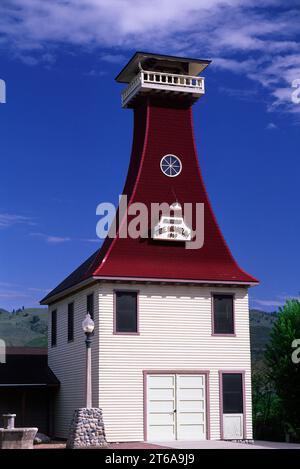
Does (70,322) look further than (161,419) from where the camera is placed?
Yes

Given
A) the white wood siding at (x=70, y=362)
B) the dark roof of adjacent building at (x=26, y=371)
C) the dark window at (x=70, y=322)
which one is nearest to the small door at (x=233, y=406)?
the white wood siding at (x=70, y=362)

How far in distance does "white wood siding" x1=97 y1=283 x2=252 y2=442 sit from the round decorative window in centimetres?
504

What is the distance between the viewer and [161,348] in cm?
3278

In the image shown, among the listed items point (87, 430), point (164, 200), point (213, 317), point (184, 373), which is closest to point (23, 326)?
point (164, 200)

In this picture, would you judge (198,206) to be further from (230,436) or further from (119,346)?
(230,436)

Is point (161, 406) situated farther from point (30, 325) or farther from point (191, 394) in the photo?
point (30, 325)

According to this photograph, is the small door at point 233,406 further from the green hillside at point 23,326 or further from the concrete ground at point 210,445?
the green hillside at point 23,326

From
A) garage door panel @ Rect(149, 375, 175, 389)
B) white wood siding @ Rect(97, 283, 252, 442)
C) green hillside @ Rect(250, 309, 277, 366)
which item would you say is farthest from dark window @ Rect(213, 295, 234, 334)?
green hillside @ Rect(250, 309, 277, 366)

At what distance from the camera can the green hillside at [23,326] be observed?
13782 cm

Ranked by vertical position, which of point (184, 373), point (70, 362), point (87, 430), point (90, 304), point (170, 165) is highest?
point (170, 165)

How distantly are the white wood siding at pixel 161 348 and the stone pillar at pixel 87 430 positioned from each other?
262 cm

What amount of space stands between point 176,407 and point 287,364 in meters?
8.31

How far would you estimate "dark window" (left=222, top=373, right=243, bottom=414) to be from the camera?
33.3 m
